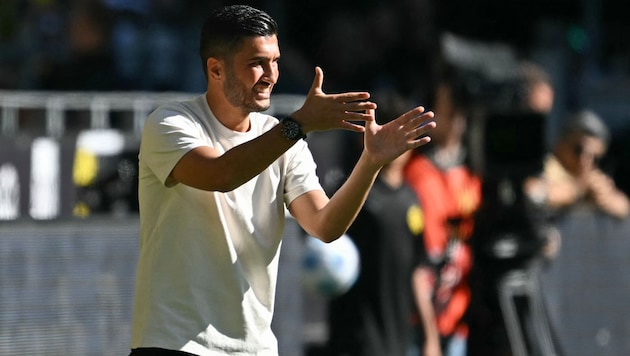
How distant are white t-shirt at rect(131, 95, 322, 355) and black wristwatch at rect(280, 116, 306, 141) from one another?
1.25 feet

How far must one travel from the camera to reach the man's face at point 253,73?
16.6 feet

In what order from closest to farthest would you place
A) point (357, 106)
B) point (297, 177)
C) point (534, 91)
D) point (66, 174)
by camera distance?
point (357, 106), point (297, 177), point (66, 174), point (534, 91)

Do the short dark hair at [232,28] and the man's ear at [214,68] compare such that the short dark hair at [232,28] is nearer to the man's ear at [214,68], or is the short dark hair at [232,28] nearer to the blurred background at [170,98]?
the man's ear at [214,68]

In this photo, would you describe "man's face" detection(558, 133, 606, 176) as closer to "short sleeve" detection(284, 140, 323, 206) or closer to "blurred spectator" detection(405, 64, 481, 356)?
"blurred spectator" detection(405, 64, 481, 356)

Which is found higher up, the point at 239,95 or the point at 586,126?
the point at 586,126

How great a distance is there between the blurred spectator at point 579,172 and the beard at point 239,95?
589cm

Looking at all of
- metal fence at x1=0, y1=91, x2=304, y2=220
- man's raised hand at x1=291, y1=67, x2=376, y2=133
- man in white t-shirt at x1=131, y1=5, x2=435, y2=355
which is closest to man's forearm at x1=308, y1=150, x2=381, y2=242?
man in white t-shirt at x1=131, y1=5, x2=435, y2=355

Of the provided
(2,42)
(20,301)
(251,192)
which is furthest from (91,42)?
(251,192)

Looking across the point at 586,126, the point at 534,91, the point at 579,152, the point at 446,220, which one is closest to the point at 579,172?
the point at 579,152

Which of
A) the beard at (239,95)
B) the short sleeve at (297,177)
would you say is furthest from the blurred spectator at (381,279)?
the beard at (239,95)

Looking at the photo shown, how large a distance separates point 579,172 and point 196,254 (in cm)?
642

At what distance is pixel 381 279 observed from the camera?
8992 mm

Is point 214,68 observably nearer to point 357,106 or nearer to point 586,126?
point 357,106

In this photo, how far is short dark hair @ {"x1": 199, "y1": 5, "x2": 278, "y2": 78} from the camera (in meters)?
5.07
